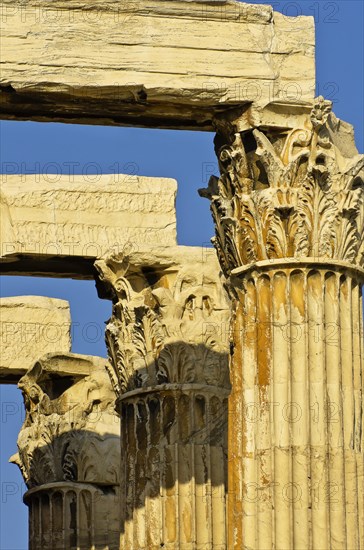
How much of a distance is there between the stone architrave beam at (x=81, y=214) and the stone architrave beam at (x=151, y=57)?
28.4 feet

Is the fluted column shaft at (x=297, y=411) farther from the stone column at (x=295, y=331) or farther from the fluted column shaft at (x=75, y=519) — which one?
the fluted column shaft at (x=75, y=519)

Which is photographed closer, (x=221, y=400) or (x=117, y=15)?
(x=117, y=15)

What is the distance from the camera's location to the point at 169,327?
32.7m

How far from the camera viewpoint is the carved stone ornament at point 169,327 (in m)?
32.5

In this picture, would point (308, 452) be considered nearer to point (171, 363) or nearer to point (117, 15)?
point (117, 15)

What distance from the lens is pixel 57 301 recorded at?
40.1 meters

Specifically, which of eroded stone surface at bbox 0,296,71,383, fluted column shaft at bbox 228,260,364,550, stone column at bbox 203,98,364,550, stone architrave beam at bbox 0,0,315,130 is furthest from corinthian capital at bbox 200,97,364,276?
eroded stone surface at bbox 0,296,71,383

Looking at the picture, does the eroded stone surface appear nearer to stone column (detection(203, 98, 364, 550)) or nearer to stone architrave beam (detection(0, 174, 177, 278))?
stone architrave beam (detection(0, 174, 177, 278))

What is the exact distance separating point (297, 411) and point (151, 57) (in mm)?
4315

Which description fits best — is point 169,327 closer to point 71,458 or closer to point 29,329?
point 71,458

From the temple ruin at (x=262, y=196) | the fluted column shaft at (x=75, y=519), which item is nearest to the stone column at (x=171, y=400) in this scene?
the temple ruin at (x=262, y=196)

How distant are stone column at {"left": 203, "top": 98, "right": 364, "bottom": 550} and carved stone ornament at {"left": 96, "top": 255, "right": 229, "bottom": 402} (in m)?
6.04

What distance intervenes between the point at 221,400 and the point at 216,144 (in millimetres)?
6343

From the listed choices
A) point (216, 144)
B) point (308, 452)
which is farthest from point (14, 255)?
point (308, 452)
